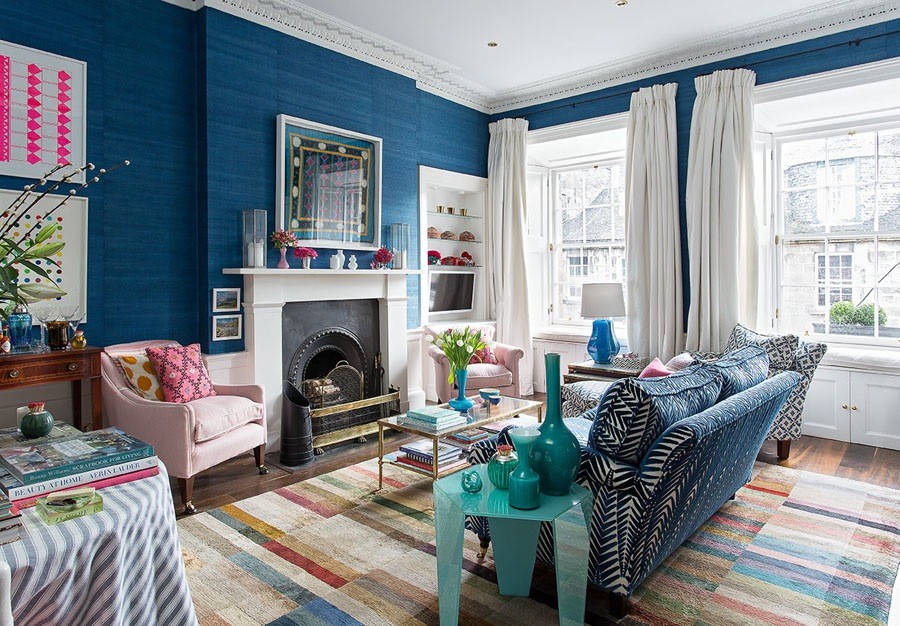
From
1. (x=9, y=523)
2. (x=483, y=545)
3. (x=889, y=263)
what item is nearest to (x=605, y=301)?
(x=889, y=263)

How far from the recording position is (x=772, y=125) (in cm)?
524

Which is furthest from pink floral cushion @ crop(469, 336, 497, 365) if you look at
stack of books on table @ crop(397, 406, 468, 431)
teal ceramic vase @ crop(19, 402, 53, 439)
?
teal ceramic vase @ crop(19, 402, 53, 439)

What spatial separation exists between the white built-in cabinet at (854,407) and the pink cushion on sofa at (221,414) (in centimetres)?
425

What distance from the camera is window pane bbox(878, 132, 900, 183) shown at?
190 inches

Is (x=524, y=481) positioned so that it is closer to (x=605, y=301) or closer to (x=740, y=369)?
(x=740, y=369)

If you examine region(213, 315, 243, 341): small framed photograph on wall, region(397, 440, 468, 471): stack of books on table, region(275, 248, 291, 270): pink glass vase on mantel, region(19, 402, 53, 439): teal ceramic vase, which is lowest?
region(397, 440, 468, 471): stack of books on table

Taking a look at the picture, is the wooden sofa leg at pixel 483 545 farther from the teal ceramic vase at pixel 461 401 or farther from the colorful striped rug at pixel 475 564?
the teal ceramic vase at pixel 461 401

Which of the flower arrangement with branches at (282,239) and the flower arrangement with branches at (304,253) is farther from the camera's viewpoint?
the flower arrangement with branches at (304,253)

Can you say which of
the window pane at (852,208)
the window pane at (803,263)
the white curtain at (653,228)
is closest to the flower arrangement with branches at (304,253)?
the white curtain at (653,228)

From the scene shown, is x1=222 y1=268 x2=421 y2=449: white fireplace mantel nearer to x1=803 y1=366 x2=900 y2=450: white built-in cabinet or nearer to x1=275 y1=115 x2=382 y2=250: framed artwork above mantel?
x1=275 y1=115 x2=382 y2=250: framed artwork above mantel

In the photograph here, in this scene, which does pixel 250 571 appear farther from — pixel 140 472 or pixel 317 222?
pixel 317 222

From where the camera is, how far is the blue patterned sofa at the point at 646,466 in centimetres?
214

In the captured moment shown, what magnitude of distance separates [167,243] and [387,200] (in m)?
2.00

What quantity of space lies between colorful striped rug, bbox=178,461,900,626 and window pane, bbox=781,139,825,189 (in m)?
2.75
